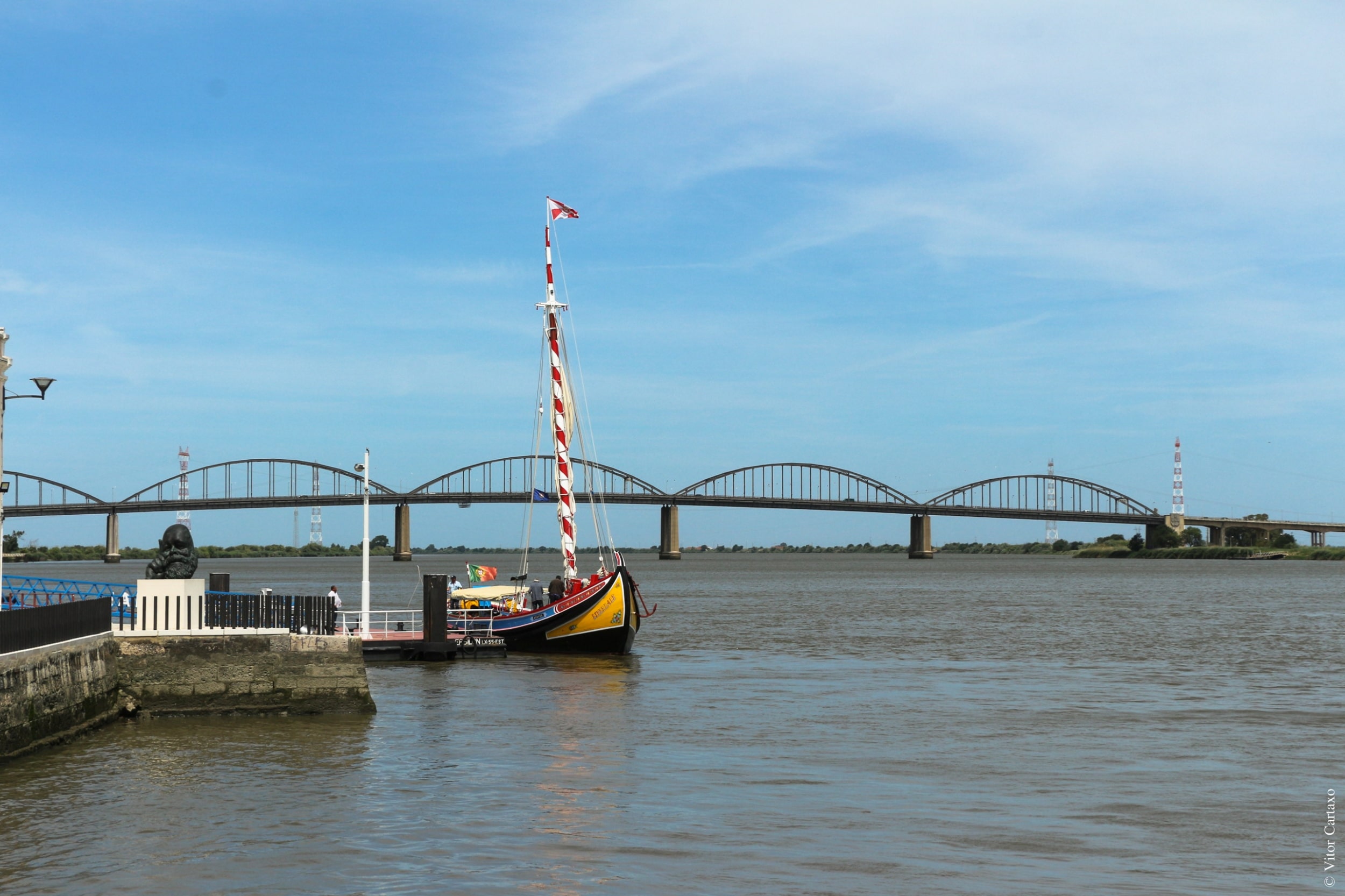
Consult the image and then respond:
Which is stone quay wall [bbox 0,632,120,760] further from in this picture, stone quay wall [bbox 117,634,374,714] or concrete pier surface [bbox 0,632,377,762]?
stone quay wall [bbox 117,634,374,714]

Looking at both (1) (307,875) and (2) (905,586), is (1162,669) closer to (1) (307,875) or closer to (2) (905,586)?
(1) (307,875)

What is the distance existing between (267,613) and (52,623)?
18.2ft

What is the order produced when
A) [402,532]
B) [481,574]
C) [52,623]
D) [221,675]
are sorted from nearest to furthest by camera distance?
[52,623] < [221,675] < [481,574] < [402,532]

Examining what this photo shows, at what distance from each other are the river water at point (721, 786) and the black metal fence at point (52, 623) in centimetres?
168

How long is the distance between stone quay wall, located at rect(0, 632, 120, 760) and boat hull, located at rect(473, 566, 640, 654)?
1647 centimetres

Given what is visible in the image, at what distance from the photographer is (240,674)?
2294cm

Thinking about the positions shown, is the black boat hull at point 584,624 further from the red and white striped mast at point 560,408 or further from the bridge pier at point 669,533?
the bridge pier at point 669,533

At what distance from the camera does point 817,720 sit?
23250 millimetres

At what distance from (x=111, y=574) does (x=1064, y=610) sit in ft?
331

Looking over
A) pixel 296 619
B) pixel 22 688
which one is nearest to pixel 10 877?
pixel 22 688

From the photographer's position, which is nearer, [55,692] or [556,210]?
[55,692]

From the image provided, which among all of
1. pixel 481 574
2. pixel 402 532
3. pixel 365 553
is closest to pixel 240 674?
pixel 365 553

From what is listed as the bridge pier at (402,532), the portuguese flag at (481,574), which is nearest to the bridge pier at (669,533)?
the bridge pier at (402,532)

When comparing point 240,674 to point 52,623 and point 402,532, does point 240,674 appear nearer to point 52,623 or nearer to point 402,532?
point 52,623
